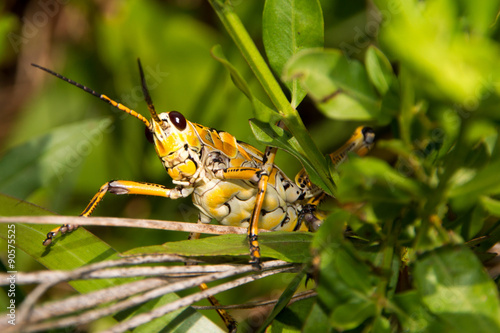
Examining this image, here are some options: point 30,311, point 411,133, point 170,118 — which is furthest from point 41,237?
point 411,133

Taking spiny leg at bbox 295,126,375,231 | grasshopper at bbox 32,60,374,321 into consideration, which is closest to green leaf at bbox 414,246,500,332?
grasshopper at bbox 32,60,374,321

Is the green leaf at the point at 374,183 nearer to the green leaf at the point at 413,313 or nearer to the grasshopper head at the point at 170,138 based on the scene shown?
the green leaf at the point at 413,313

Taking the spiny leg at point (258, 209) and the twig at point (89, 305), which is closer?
the twig at point (89, 305)

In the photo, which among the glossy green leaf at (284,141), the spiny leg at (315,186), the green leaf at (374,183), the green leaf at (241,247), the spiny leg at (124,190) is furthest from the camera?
the spiny leg at (315,186)

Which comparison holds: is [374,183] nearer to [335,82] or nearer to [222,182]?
[335,82]

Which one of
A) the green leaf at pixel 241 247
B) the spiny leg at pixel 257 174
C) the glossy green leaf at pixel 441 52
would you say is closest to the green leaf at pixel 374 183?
the glossy green leaf at pixel 441 52

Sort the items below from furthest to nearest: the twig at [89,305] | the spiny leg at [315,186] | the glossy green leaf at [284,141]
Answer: the spiny leg at [315,186] → the glossy green leaf at [284,141] → the twig at [89,305]

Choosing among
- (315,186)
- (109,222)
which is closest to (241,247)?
(109,222)

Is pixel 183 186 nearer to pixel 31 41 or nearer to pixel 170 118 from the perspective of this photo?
pixel 170 118
